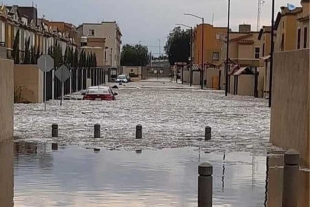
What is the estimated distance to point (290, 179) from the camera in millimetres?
10352

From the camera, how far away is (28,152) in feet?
58.7

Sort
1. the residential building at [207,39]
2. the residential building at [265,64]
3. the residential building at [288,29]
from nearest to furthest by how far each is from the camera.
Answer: the residential building at [288,29]
the residential building at [265,64]
the residential building at [207,39]

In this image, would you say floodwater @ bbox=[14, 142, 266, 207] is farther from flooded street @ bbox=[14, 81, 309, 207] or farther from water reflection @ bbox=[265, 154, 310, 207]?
water reflection @ bbox=[265, 154, 310, 207]

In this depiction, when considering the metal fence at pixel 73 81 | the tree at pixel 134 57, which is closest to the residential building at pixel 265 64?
the metal fence at pixel 73 81

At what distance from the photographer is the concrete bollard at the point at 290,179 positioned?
1033cm

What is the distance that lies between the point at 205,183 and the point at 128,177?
4.50 m

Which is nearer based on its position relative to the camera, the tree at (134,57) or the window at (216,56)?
the window at (216,56)

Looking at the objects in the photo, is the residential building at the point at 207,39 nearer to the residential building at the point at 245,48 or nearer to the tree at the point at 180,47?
the tree at the point at 180,47

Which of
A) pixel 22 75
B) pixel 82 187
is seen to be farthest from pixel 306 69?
pixel 22 75

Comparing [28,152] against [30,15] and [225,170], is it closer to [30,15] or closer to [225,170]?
[225,170]

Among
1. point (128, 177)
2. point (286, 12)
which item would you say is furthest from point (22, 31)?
point (128, 177)

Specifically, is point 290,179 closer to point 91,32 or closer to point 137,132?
point 137,132

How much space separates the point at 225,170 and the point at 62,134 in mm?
8515

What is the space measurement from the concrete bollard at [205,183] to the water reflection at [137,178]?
1.45m
